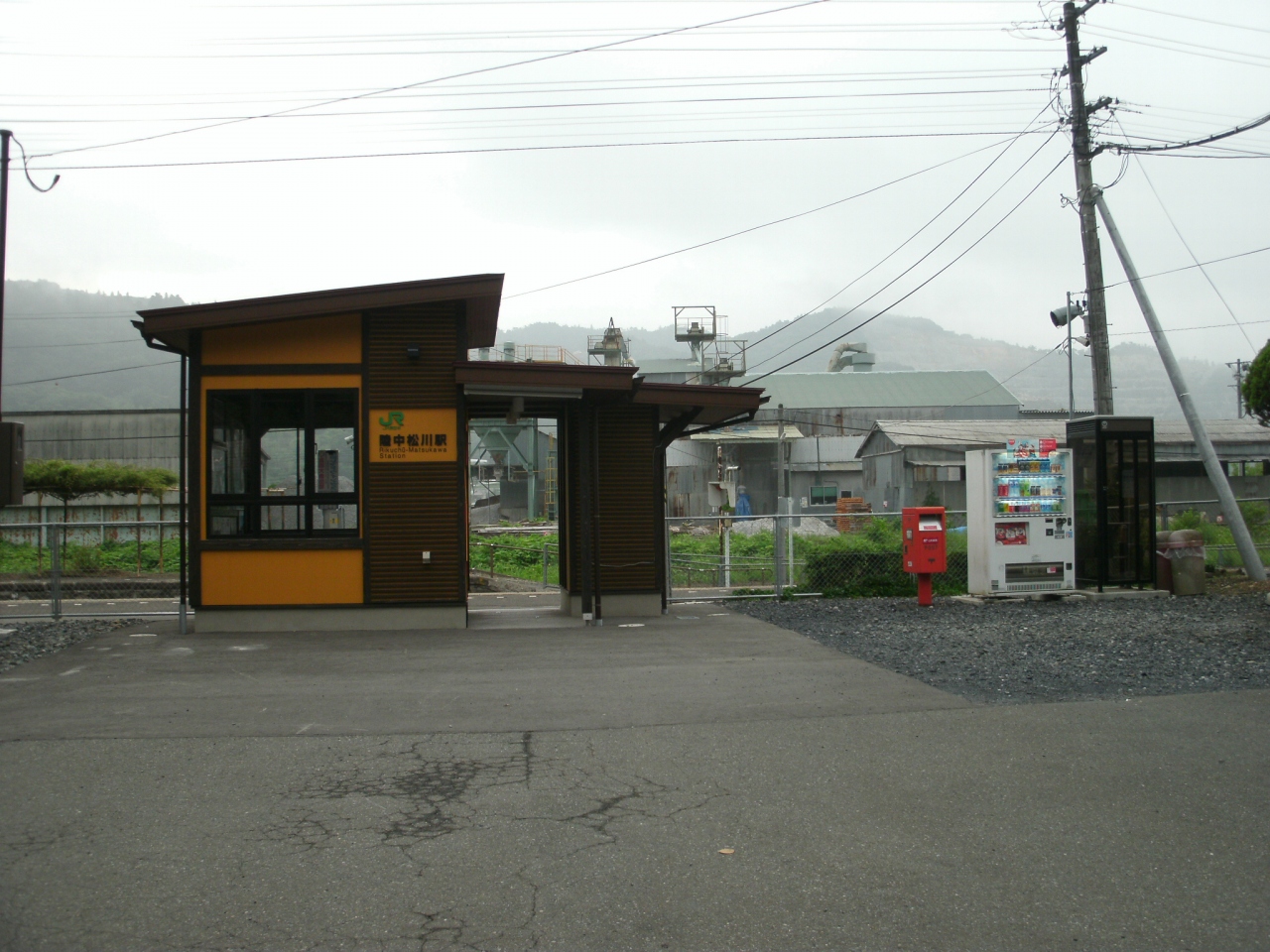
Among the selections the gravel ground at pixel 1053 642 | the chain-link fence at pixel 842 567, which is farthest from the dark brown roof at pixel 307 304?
the gravel ground at pixel 1053 642

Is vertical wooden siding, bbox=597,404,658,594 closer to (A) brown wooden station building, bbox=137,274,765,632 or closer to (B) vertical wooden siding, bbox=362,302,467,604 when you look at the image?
(A) brown wooden station building, bbox=137,274,765,632

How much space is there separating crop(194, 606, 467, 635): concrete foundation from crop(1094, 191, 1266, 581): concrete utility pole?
12.6m

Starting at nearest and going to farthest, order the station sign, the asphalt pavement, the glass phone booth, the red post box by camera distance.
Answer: the asphalt pavement < the station sign < the red post box < the glass phone booth

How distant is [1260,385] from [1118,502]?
48.1 ft

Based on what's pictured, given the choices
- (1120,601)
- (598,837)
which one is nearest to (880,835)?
(598,837)

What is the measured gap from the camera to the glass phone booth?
15680 millimetres

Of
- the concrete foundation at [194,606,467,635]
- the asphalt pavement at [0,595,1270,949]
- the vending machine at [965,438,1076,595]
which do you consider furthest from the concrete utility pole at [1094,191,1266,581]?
the concrete foundation at [194,606,467,635]

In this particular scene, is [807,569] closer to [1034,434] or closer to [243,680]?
[243,680]

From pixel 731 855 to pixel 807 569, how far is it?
12.3 metres

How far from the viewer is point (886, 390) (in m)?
60.0

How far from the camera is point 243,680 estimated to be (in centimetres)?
899

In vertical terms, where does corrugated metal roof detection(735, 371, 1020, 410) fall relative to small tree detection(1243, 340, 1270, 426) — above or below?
above

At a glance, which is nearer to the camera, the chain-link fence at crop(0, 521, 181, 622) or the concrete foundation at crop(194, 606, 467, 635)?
the concrete foundation at crop(194, 606, 467, 635)

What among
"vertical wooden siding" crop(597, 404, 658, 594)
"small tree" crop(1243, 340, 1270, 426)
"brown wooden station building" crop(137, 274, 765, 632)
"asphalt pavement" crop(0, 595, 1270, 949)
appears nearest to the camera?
"asphalt pavement" crop(0, 595, 1270, 949)
